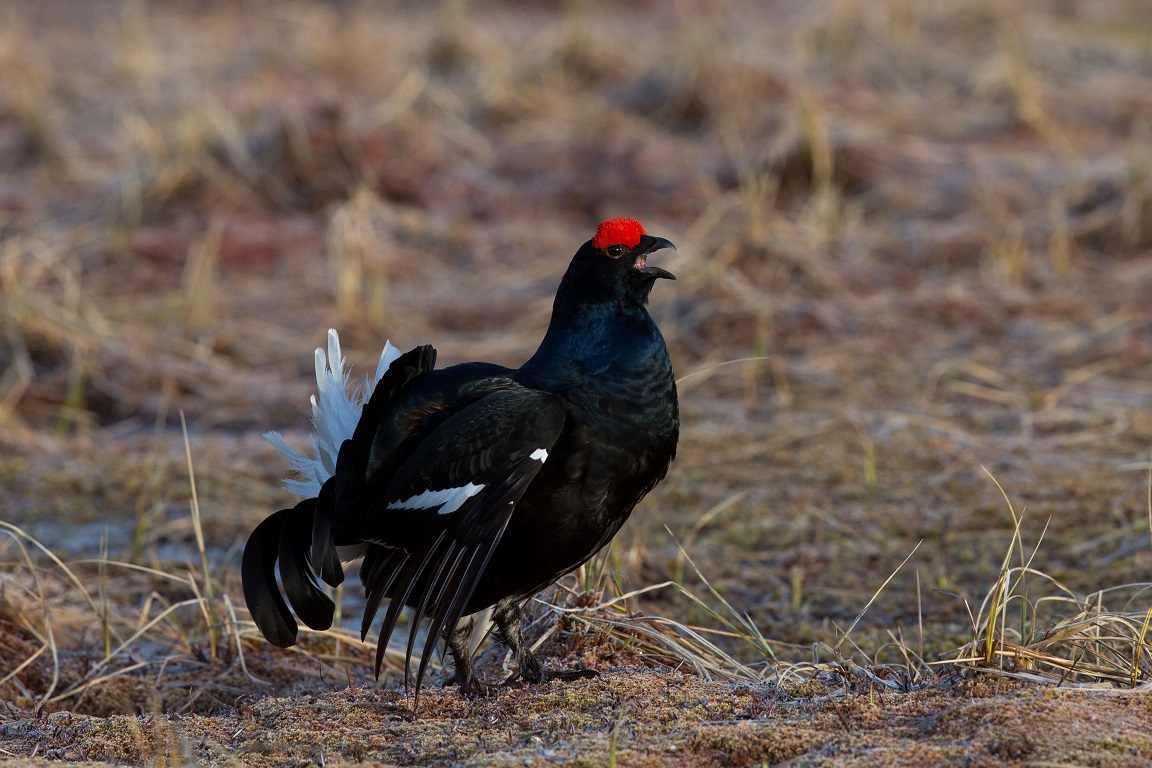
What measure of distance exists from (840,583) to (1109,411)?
1.84 meters

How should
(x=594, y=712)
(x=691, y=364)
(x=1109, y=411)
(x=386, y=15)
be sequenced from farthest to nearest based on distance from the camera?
(x=386, y=15)
(x=691, y=364)
(x=1109, y=411)
(x=594, y=712)

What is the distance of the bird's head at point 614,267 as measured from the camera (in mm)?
3572

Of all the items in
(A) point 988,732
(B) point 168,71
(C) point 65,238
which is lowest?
(A) point 988,732

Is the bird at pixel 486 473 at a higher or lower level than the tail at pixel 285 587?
higher

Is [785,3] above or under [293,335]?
above

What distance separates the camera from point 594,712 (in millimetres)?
3150

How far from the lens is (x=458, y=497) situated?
3232 millimetres

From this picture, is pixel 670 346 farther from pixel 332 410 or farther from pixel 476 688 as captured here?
pixel 476 688

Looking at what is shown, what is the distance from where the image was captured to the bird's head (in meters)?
3.57

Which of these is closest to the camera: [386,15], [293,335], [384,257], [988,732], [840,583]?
[988,732]

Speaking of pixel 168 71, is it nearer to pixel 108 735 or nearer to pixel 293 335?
pixel 293 335

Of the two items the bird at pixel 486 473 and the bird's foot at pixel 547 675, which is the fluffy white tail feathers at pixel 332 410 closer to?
the bird at pixel 486 473

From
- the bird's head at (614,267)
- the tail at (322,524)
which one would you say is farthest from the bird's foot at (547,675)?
the bird's head at (614,267)

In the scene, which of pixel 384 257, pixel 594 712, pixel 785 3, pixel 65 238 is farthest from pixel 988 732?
pixel 785 3
